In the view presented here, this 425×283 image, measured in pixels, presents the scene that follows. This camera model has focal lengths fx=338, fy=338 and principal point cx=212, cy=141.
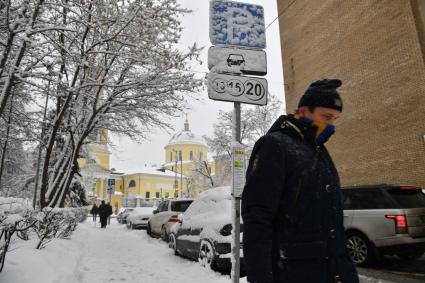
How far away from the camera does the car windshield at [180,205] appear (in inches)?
569

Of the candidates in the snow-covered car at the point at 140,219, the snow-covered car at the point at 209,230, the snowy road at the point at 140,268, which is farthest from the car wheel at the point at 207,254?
the snow-covered car at the point at 140,219

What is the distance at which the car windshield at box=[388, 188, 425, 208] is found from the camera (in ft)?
22.4

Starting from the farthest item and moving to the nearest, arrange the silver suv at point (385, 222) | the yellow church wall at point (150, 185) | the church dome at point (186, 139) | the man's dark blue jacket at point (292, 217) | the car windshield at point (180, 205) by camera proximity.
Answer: the church dome at point (186, 139) → the yellow church wall at point (150, 185) → the car windshield at point (180, 205) → the silver suv at point (385, 222) → the man's dark blue jacket at point (292, 217)

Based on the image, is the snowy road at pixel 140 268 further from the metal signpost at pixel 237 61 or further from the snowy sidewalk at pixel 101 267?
the metal signpost at pixel 237 61

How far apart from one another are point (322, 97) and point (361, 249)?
6.21 metres

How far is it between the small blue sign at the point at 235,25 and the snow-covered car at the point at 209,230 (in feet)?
13.0

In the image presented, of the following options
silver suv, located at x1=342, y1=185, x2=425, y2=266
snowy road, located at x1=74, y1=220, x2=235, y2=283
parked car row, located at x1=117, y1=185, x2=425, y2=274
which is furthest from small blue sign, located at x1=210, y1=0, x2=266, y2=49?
silver suv, located at x1=342, y1=185, x2=425, y2=266

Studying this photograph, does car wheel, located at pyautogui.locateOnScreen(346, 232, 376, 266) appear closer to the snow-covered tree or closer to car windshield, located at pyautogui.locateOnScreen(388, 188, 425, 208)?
car windshield, located at pyautogui.locateOnScreen(388, 188, 425, 208)

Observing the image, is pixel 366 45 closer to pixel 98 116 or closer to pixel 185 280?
pixel 98 116

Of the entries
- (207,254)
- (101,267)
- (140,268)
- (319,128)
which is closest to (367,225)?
(207,254)

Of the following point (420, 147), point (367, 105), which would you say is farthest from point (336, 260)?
point (367, 105)

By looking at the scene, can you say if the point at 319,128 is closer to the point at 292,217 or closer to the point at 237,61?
the point at 292,217

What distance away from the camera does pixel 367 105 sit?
56.0 ft

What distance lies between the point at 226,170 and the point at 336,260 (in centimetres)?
3275
